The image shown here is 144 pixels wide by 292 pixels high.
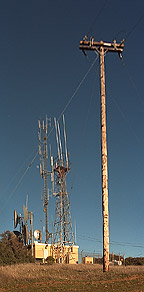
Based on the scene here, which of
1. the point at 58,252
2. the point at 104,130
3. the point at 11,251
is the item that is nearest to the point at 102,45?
the point at 104,130

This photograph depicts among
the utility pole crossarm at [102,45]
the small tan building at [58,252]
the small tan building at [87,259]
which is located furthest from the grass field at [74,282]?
the small tan building at [87,259]

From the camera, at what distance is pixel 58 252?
2201 inches

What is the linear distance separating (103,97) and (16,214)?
28.4 meters

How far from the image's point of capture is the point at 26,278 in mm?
20797

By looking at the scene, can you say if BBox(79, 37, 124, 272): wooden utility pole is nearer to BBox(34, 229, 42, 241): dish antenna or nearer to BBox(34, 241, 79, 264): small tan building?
BBox(34, 241, 79, 264): small tan building

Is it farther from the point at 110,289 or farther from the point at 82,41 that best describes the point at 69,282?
the point at 82,41

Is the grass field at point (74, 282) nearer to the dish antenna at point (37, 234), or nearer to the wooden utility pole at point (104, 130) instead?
the wooden utility pole at point (104, 130)

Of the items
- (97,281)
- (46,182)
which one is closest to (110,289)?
(97,281)

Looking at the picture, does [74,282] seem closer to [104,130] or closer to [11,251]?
[104,130]

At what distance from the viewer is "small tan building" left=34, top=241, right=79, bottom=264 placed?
183 ft

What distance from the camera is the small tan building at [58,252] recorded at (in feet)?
183

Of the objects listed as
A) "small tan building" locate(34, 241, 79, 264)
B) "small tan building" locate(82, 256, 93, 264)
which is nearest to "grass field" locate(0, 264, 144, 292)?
"small tan building" locate(34, 241, 79, 264)

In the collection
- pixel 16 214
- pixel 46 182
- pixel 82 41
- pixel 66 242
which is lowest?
pixel 66 242

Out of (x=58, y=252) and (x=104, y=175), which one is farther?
(x=58, y=252)
